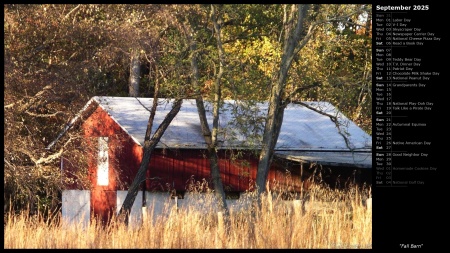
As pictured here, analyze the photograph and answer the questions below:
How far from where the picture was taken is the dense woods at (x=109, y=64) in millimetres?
18516

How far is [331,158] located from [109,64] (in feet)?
36.1

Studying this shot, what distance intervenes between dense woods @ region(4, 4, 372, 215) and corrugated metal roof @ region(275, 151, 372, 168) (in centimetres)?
263

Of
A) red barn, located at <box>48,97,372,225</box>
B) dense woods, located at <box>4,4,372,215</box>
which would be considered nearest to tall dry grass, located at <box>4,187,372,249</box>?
dense woods, located at <box>4,4,372,215</box>

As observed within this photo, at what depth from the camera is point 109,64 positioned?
2025cm

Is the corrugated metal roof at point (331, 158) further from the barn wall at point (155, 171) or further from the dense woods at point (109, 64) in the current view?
the dense woods at point (109, 64)

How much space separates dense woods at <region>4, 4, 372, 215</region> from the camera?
1852 cm

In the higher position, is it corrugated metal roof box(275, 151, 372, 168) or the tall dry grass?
corrugated metal roof box(275, 151, 372, 168)

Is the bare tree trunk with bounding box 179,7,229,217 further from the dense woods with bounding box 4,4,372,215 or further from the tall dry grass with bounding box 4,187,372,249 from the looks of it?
the tall dry grass with bounding box 4,187,372,249

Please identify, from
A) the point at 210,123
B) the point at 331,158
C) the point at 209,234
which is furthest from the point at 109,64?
the point at 331,158

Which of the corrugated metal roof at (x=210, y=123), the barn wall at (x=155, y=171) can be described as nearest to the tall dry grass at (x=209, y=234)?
the corrugated metal roof at (x=210, y=123)

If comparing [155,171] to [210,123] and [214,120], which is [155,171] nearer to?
[210,123]

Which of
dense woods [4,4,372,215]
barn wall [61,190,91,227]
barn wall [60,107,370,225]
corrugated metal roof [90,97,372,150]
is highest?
dense woods [4,4,372,215]

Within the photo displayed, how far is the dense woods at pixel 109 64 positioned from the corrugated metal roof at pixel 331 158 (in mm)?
2627
